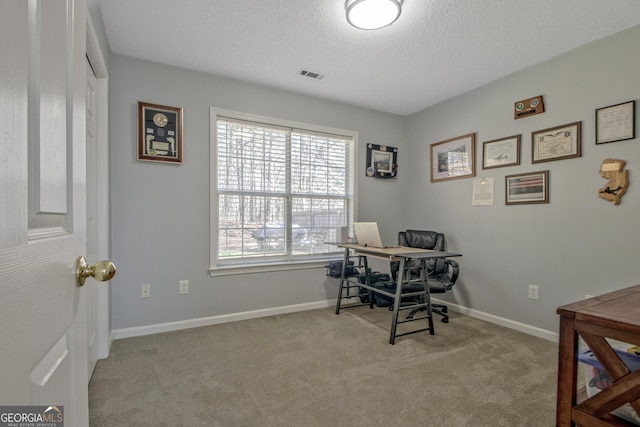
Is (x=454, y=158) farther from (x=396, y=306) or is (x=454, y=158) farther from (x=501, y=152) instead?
(x=396, y=306)

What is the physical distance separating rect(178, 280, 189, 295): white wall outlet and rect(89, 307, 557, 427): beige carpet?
0.36 m

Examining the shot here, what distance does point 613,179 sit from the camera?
236 cm

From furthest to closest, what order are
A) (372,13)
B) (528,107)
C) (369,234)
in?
1. (369,234)
2. (528,107)
3. (372,13)

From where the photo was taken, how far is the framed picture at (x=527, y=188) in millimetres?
2785

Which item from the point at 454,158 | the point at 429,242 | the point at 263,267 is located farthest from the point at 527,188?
the point at 263,267

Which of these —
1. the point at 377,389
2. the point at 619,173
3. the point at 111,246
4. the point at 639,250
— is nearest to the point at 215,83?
the point at 111,246

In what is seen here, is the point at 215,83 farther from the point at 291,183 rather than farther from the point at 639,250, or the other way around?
the point at 639,250

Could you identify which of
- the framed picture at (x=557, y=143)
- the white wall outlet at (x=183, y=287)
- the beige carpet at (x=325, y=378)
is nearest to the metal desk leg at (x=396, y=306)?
the beige carpet at (x=325, y=378)

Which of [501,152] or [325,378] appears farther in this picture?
[501,152]

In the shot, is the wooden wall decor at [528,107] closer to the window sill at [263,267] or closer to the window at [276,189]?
the window at [276,189]

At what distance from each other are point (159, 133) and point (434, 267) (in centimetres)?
306

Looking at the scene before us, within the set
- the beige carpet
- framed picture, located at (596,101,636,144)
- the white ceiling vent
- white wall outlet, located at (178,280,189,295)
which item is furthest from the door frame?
framed picture, located at (596,101,636,144)

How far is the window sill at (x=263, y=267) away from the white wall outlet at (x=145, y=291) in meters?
0.54

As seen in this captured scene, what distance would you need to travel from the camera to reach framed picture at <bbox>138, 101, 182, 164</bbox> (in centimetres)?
274
